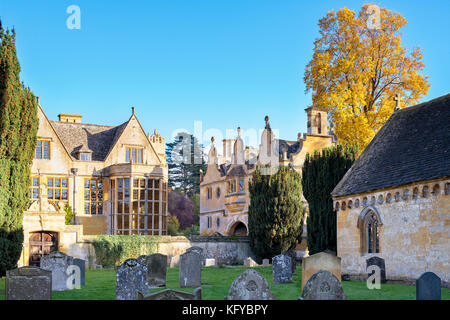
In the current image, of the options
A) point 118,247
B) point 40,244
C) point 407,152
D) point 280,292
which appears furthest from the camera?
point 118,247

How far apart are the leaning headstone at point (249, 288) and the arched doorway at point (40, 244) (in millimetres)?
21810

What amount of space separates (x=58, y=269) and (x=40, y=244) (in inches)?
552

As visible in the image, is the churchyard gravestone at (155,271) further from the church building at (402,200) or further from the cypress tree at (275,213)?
the cypress tree at (275,213)

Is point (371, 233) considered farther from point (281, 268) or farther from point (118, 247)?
point (118, 247)

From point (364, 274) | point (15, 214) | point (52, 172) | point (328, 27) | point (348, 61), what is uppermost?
point (328, 27)

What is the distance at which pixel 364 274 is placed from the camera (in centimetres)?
2380

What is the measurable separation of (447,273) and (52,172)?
28321mm

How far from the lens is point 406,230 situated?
71.0 ft

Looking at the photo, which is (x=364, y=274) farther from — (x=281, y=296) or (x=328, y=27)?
(x=328, y=27)

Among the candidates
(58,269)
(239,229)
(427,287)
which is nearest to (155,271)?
(58,269)

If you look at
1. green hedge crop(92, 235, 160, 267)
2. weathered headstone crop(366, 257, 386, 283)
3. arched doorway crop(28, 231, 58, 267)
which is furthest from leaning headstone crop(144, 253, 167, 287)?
arched doorway crop(28, 231, 58, 267)

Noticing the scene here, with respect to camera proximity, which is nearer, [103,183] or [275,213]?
[275,213]

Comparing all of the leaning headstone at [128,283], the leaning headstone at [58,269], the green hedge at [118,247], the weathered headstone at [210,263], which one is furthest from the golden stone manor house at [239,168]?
the leaning headstone at [128,283]
